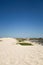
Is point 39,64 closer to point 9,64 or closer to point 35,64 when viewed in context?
point 35,64

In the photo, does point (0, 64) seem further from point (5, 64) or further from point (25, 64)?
point (25, 64)

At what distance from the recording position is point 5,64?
7832 mm

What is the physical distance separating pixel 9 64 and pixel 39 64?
1840 millimetres

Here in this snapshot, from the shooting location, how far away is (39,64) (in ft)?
26.0

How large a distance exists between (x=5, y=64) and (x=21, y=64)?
3.20ft

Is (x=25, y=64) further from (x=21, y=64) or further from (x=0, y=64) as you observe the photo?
(x=0, y=64)

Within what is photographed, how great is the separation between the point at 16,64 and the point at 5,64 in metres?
0.67

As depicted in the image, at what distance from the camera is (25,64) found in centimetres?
789

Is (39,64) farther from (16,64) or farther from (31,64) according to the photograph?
(16,64)

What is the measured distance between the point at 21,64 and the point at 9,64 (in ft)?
2.40

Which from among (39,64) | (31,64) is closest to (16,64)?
(31,64)

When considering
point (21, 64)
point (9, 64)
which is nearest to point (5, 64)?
point (9, 64)

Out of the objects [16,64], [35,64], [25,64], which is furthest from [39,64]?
[16,64]

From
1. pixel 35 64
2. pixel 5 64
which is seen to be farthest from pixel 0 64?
pixel 35 64
